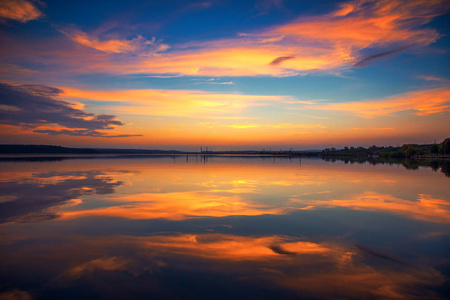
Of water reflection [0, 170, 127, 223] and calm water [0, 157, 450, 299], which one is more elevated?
water reflection [0, 170, 127, 223]

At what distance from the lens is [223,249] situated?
9227 millimetres

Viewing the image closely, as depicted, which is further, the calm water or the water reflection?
the water reflection

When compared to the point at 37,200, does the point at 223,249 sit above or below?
below

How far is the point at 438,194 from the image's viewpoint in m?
20.5

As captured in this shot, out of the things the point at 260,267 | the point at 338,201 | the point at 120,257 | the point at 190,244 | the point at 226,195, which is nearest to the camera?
the point at 260,267

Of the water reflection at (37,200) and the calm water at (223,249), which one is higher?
the water reflection at (37,200)

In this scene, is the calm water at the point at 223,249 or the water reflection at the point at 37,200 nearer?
the calm water at the point at 223,249

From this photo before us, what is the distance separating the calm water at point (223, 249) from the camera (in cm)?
671

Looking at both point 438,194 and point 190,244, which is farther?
point 438,194

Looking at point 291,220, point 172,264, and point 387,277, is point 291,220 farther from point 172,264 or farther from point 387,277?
Answer: point 172,264

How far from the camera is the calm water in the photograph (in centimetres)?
671

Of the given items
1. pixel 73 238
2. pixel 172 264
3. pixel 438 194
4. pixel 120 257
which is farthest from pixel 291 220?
pixel 438 194

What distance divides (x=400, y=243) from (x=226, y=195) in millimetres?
11460

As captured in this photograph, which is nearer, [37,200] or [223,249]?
[223,249]
